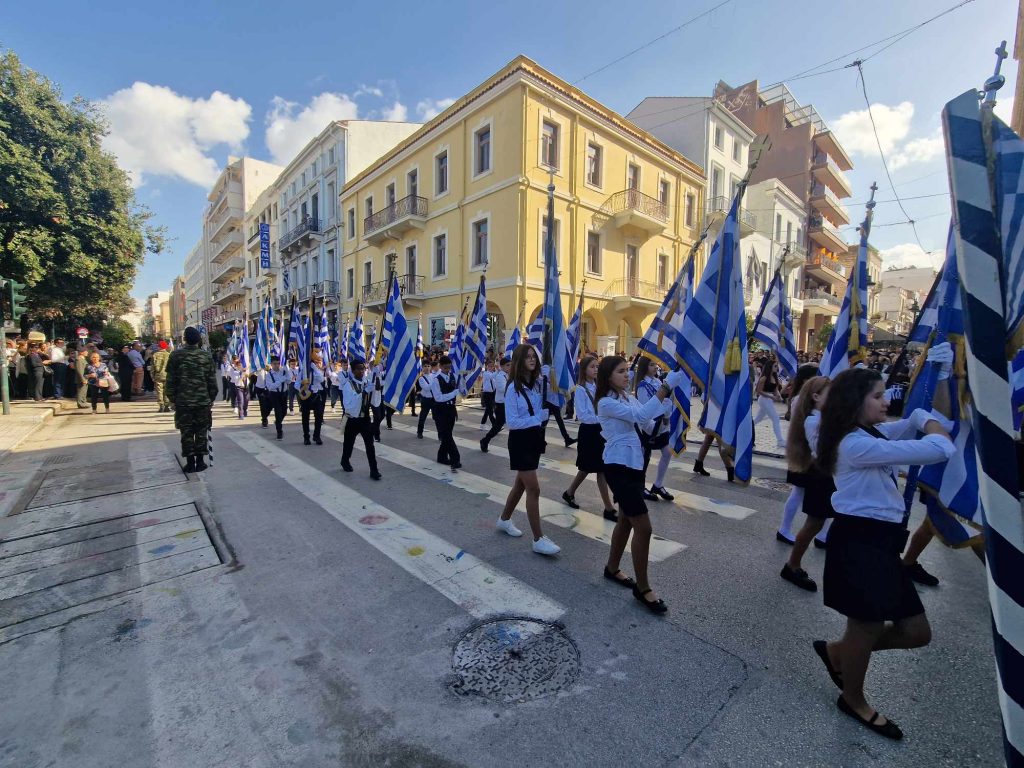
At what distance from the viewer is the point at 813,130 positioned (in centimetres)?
3419

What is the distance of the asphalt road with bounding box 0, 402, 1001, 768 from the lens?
2.21m

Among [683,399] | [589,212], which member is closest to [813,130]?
[589,212]

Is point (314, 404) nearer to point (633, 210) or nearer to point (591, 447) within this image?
point (591, 447)

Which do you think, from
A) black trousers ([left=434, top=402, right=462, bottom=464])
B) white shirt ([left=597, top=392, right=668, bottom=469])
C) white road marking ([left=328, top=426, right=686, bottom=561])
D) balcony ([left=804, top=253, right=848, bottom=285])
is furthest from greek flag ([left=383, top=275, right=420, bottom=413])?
balcony ([left=804, top=253, right=848, bottom=285])

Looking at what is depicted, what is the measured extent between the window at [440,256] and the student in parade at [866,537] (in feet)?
70.0

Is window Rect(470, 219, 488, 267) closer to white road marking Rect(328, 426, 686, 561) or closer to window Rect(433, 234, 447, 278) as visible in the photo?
window Rect(433, 234, 447, 278)

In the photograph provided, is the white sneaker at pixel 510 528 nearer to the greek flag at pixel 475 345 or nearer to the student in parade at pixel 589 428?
the student in parade at pixel 589 428

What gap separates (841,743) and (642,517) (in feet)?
4.82

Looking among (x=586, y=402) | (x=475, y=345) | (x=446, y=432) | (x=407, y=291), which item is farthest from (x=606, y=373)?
(x=407, y=291)

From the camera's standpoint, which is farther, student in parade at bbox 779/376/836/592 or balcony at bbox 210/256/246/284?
balcony at bbox 210/256/246/284

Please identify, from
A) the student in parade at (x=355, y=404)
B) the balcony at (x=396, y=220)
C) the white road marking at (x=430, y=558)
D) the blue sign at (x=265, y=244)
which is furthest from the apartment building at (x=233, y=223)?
the white road marking at (x=430, y=558)

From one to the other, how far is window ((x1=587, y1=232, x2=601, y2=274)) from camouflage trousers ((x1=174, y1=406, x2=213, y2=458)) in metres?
17.5

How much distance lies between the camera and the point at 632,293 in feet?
76.1

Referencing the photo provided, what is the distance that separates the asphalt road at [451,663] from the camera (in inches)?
87.0
